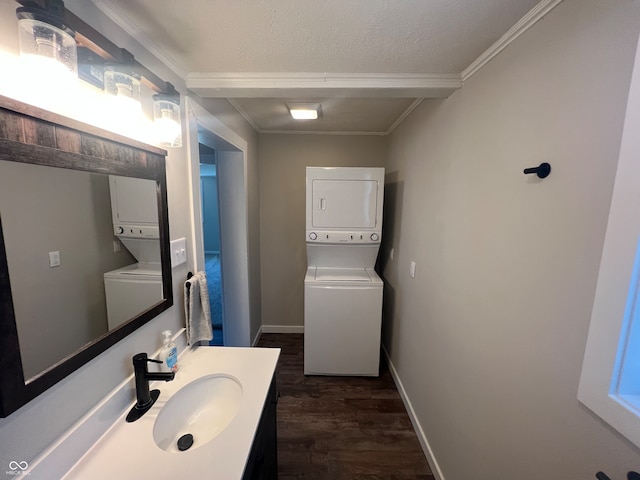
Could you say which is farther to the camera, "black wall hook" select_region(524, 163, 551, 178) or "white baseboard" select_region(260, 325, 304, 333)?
"white baseboard" select_region(260, 325, 304, 333)

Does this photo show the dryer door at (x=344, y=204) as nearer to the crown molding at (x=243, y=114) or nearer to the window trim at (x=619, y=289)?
the crown molding at (x=243, y=114)

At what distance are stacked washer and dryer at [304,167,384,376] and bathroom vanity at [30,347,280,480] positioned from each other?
3.19ft

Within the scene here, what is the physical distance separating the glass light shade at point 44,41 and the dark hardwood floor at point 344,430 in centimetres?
214

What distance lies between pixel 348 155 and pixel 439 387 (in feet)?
7.57

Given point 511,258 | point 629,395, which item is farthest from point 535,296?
point 629,395

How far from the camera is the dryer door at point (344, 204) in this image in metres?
2.21

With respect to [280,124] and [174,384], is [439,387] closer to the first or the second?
[174,384]

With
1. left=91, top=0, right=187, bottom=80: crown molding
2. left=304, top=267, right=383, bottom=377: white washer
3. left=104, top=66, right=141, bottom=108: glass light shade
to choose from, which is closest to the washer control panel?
left=304, top=267, right=383, bottom=377: white washer

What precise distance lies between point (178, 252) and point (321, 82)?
117cm

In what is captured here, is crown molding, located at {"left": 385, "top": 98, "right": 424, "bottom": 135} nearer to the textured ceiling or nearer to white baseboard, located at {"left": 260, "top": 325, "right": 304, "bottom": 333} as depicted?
the textured ceiling

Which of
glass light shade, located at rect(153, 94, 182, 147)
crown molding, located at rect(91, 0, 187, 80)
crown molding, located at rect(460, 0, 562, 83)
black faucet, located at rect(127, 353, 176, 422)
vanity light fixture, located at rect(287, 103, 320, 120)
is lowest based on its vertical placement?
black faucet, located at rect(127, 353, 176, 422)

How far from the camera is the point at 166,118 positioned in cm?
103

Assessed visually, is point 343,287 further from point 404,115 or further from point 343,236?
point 404,115

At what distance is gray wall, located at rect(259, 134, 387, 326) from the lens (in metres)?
2.79
